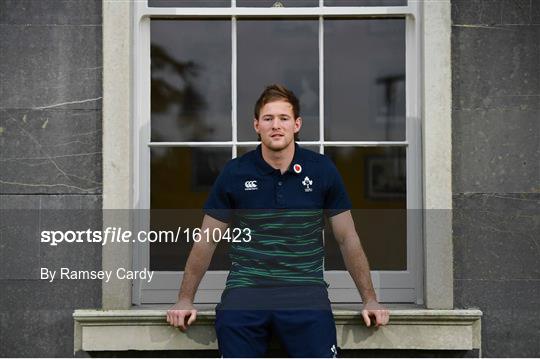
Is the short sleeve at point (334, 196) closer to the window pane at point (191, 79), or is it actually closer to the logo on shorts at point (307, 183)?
the logo on shorts at point (307, 183)

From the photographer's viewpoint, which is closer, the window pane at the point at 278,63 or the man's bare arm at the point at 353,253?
the man's bare arm at the point at 353,253

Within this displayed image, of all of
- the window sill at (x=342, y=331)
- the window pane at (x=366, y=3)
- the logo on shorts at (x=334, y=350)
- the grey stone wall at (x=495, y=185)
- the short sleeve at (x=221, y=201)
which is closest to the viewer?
the logo on shorts at (x=334, y=350)

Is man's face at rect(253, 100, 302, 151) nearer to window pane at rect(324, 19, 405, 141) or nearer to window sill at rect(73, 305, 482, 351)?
window pane at rect(324, 19, 405, 141)

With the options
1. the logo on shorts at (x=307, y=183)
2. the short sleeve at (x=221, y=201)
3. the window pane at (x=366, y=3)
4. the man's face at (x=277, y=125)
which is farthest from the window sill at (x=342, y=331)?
the window pane at (x=366, y=3)

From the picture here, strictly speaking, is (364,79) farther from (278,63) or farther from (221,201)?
(221,201)

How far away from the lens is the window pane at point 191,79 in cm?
428

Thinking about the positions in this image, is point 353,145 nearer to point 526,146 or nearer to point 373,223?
point 373,223

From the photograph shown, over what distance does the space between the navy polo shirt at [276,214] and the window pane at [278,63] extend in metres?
0.59

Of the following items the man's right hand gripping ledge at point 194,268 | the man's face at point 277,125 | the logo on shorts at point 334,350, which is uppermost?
the man's face at point 277,125

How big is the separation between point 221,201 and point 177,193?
70cm

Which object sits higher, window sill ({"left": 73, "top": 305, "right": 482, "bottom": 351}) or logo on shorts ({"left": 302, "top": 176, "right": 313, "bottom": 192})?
logo on shorts ({"left": 302, "top": 176, "right": 313, "bottom": 192})

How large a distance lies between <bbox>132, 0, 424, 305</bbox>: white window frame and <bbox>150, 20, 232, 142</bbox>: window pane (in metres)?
0.06

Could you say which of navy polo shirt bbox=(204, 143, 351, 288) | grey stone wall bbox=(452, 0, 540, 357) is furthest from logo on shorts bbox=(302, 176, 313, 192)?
grey stone wall bbox=(452, 0, 540, 357)

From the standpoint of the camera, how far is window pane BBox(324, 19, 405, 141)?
4266 mm
